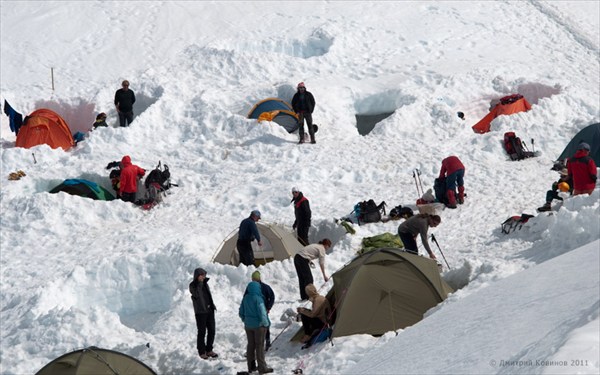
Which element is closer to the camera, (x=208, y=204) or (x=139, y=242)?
(x=139, y=242)

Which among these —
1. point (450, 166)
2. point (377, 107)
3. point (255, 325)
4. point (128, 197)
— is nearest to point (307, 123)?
point (377, 107)

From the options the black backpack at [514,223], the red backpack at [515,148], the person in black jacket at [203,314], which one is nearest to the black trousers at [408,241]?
the black backpack at [514,223]

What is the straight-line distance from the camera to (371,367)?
11.7 m

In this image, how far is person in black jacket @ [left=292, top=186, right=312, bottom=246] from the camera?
19141 mm

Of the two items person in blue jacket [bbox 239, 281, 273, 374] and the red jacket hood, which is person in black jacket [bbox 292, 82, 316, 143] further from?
person in blue jacket [bbox 239, 281, 273, 374]

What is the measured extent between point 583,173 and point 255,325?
6907 mm

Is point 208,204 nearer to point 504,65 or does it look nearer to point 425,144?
point 425,144

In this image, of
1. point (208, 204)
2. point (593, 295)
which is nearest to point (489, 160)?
point (208, 204)

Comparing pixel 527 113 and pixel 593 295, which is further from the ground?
pixel 593 295

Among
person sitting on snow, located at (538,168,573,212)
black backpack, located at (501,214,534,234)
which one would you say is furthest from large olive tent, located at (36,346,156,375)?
person sitting on snow, located at (538,168,573,212)

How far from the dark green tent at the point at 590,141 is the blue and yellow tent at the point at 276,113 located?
21.6 feet

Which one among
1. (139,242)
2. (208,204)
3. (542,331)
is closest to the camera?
(542,331)

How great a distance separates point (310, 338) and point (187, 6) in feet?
64.5

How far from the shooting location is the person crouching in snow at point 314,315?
1505 centimetres
